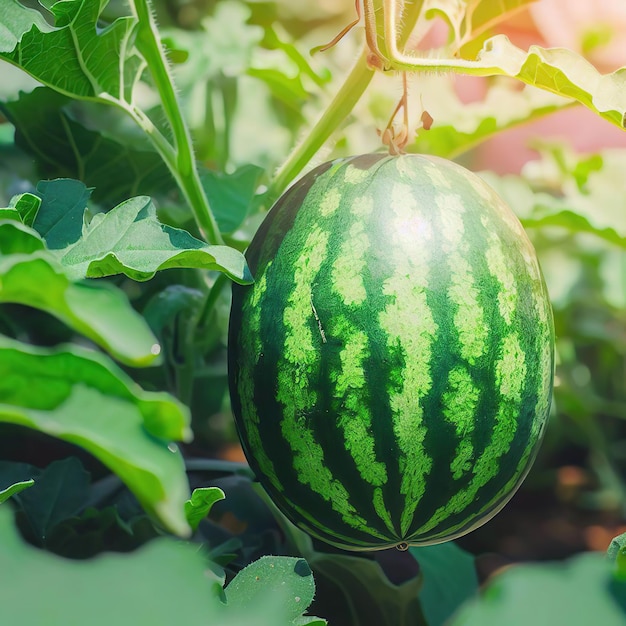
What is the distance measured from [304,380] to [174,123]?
1.22ft

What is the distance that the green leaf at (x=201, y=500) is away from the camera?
0.71 meters

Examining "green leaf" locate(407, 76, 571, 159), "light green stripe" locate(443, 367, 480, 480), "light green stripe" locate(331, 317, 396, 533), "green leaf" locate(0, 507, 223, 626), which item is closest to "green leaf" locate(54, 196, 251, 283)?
"light green stripe" locate(331, 317, 396, 533)

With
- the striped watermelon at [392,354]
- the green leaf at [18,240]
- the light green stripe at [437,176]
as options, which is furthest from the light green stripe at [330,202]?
the green leaf at [18,240]

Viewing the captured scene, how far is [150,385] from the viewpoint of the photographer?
1198mm

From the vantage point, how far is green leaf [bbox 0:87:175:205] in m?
1.11

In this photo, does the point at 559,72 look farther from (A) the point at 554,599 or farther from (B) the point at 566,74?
(A) the point at 554,599

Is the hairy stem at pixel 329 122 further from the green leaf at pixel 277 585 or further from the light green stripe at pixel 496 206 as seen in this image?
the green leaf at pixel 277 585

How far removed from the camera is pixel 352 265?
784mm

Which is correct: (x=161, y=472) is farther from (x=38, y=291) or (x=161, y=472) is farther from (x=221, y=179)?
(x=221, y=179)

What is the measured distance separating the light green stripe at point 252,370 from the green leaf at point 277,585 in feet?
0.42

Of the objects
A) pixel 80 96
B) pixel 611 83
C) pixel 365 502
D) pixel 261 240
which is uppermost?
pixel 611 83

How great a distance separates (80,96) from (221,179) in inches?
10.8

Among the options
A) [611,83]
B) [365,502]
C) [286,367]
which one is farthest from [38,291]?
[611,83]

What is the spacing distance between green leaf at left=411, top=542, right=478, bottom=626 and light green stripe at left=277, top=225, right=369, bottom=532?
274 mm
